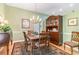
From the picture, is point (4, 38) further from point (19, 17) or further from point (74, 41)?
point (74, 41)

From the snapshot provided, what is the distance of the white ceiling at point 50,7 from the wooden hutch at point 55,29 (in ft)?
0.40

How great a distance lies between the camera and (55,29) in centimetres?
241

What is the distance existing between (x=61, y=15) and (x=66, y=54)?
0.80 meters

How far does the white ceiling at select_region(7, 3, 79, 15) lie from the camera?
2363 mm

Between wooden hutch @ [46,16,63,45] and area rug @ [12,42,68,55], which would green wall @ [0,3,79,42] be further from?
area rug @ [12,42,68,55]

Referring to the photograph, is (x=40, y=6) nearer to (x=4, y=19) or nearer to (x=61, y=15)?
(x=61, y=15)

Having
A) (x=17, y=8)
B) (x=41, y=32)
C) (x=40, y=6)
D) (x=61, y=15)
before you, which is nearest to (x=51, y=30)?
(x=41, y=32)

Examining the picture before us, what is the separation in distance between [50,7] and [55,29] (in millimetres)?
457

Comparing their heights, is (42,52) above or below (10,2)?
below

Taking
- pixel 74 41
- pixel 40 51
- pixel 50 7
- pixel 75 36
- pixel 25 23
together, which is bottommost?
pixel 40 51

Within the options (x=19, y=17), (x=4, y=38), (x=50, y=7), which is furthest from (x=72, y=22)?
(x=4, y=38)

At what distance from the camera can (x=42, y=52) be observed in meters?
2.42

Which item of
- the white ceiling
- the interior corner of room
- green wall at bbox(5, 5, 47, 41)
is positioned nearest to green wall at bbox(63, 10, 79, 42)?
the interior corner of room

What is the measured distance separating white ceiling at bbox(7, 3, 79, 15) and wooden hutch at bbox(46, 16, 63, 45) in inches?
4.8
